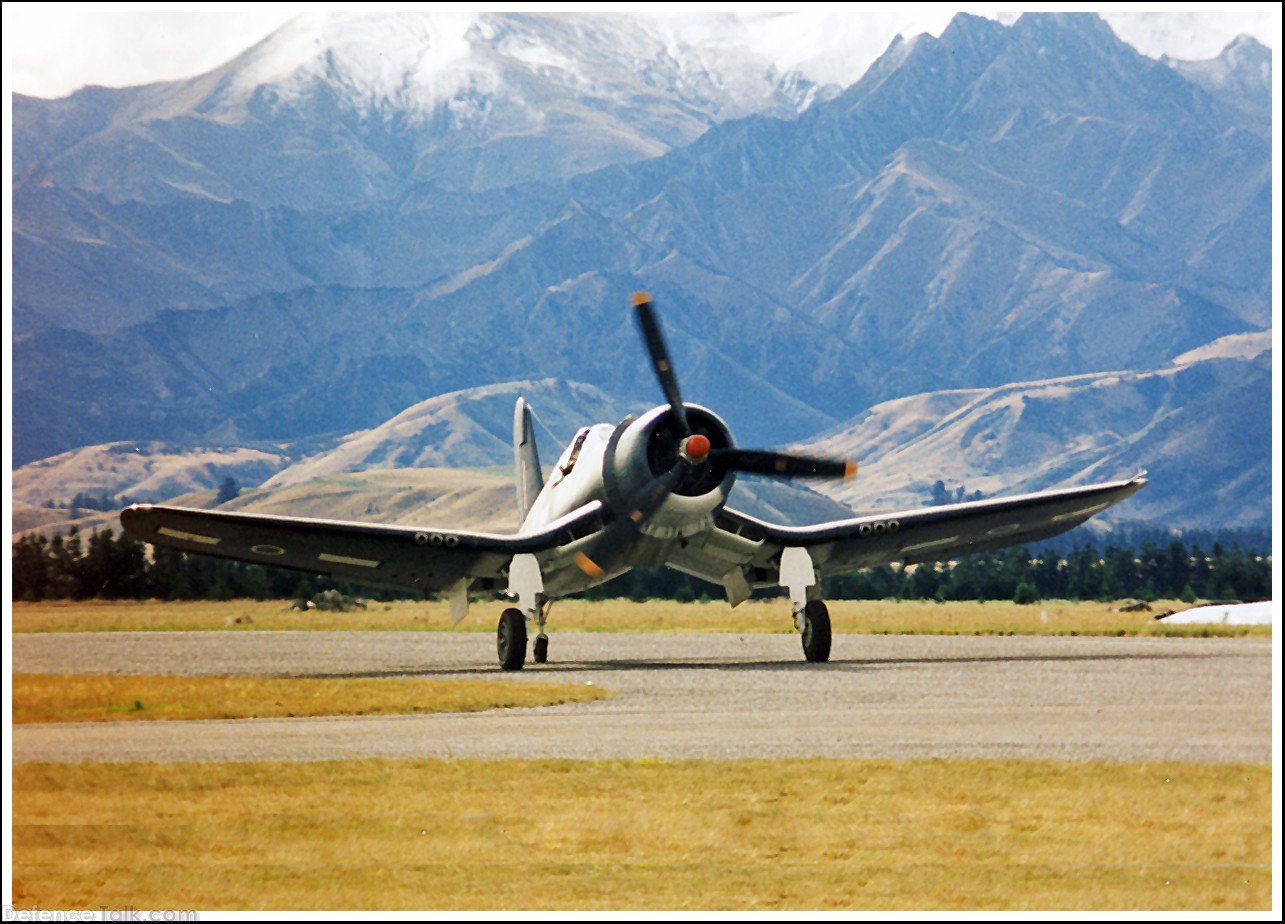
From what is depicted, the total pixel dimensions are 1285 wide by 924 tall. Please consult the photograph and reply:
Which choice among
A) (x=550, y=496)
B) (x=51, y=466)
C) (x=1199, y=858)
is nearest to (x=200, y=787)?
(x=1199, y=858)

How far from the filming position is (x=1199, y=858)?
12.7m

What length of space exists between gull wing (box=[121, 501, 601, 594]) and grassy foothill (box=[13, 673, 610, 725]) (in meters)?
2.77

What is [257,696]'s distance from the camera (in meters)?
24.5

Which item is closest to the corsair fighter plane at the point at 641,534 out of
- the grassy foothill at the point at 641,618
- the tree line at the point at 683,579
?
the grassy foothill at the point at 641,618

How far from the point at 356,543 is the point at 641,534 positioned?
598 centimetres

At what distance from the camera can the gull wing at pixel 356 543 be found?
27.9 metres

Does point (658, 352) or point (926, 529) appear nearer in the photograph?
point (658, 352)

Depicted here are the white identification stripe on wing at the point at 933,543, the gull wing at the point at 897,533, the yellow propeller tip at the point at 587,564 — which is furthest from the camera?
the white identification stripe on wing at the point at 933,543

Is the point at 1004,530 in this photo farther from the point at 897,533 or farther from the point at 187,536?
the point at 187,536

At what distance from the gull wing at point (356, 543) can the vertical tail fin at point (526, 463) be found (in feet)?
18.1

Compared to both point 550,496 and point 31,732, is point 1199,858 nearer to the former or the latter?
point 31,732

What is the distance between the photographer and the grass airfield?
40.9 ft

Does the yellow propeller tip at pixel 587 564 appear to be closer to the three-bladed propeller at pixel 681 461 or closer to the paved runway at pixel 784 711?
the three-bladed propeller at pixel 681 461

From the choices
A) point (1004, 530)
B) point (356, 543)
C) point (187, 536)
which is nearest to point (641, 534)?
point (356, 543)
